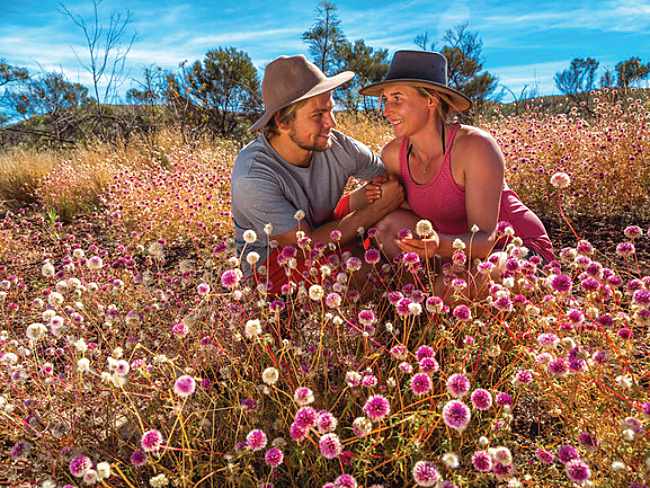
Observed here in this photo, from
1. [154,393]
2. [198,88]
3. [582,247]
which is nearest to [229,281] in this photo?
[154,393]

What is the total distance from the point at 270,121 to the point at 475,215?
4.86 ft

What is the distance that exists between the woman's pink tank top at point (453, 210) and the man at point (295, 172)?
0.20 metres

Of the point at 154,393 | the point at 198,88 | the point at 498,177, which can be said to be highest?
the point at 198,88

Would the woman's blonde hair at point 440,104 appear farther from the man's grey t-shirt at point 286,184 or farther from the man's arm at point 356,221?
the man's grey t-shirt at point 286,184

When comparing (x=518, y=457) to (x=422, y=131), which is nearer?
(x=518, y=457)

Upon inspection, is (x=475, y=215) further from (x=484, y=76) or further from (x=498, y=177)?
(x=484, y=76)

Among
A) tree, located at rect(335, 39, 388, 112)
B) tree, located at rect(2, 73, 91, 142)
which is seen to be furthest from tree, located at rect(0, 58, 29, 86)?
tree, located at rect(335, 39, 388, 112)

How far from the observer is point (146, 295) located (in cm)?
402

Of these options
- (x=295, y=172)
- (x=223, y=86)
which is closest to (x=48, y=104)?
(x=223, y=86)

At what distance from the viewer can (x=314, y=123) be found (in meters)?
3.32

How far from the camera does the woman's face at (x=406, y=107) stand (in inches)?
127

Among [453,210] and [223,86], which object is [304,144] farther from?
[223,86]

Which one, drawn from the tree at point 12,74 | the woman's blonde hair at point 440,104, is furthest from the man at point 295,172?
the tree at point 12,74

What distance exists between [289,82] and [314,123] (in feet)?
0.99
